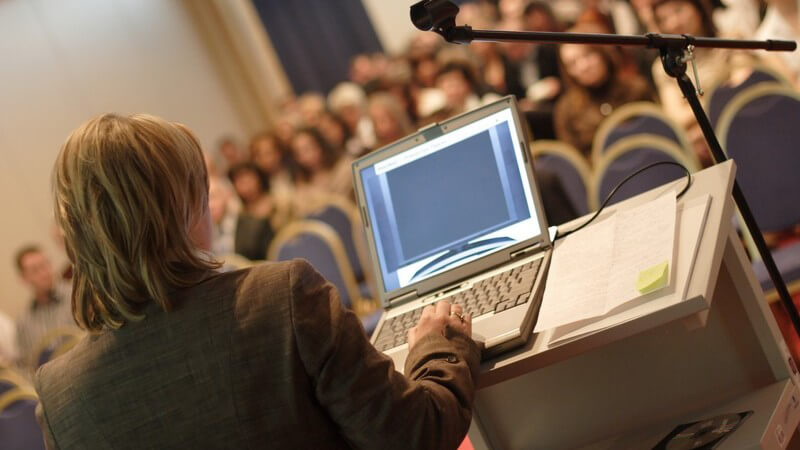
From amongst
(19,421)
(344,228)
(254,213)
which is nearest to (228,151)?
(254,213)

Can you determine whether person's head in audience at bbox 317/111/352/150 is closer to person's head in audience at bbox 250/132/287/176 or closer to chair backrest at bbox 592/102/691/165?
person's head in audience at bbox 250/132/287/176

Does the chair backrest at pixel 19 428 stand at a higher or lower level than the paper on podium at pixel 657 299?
lower

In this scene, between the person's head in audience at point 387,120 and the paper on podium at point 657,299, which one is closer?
the paper on podium at point 657,299

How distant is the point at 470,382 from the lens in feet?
4.05

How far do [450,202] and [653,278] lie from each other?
56cm

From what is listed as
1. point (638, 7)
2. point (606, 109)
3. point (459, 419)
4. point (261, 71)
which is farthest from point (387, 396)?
point (261, 71)

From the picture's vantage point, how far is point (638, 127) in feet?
10.3

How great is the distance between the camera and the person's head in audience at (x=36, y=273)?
569cm

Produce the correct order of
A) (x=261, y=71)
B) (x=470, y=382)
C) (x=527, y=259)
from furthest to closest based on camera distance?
1. (x=261, y=71)
2. (x=527, y=259)
3. (x=470, y=382)

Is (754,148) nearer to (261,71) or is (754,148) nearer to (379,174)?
(379,174)

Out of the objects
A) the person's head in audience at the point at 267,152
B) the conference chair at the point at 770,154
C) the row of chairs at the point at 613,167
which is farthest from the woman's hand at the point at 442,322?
the person's head in audience at the point at 267,152

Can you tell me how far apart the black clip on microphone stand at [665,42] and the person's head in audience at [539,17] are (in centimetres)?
381

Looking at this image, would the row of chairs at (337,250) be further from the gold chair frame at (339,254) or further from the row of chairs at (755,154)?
the row of chairs at (755,154)

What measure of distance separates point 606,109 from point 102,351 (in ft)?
10.8
